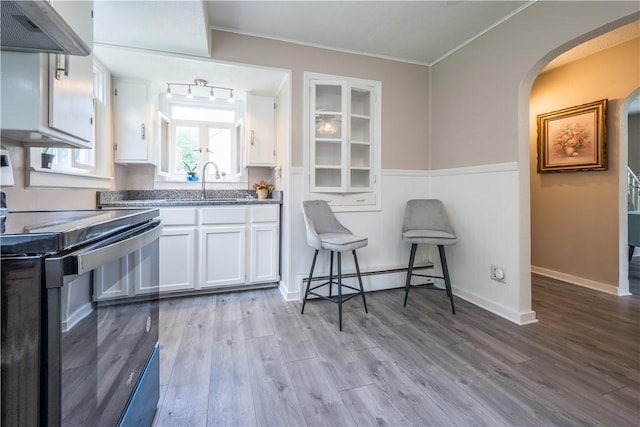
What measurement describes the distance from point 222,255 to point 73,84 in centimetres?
176

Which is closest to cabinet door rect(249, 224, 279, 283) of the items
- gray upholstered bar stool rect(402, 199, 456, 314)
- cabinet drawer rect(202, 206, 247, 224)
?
cabinet drawer rect(202, 206, 247, 224)

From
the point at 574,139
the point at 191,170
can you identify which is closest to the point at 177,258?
the point at 191,170

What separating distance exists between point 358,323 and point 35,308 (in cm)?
195

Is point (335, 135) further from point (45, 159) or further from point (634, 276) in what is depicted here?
point (634, 276)

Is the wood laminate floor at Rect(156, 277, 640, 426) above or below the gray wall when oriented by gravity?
below

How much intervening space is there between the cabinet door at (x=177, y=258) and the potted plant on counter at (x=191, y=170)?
875mm

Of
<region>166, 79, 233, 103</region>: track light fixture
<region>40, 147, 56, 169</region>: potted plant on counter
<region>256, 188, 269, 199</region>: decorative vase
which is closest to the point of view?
<region>40, 147, 56, 169</region>: potted plant on counter

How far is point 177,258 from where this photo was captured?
2613 millimetres

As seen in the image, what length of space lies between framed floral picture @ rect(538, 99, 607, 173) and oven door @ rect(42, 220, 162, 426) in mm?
3933

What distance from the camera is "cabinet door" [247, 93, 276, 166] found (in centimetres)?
314

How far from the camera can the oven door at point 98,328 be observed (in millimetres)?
574

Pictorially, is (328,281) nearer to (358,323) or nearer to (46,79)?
(358,323)

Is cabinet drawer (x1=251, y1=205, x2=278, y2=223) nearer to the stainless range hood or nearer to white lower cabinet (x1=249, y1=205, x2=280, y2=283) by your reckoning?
white lower cabinet (x1=249, y1=205, x2=280, y2=283)

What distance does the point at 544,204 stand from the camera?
344cm
